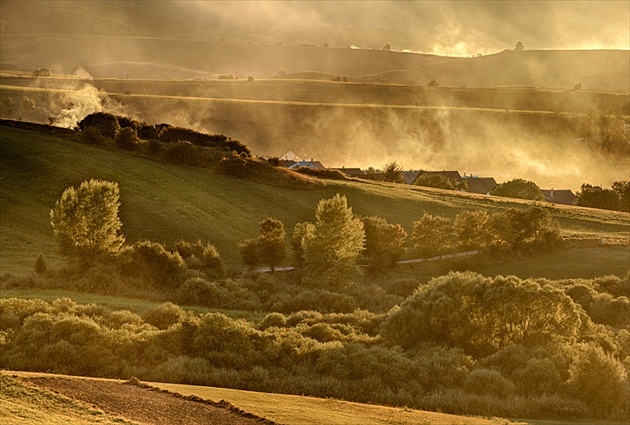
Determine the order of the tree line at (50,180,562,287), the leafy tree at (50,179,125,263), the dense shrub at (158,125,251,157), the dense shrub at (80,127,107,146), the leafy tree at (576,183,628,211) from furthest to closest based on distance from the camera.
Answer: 1. the leafy tree at (576,183,628,211)
2. the dense shrub at (158,125,251,157)
3. the dense shrub at (80,127,107,146)
4. the tree line at (50,180,562,287)
5. the leafy tree at (50,179,125,263)

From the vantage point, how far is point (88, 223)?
6550 centimetres

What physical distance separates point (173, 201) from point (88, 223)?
77.0 ft

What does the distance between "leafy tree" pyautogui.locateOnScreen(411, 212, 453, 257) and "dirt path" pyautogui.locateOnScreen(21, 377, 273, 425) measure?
186 feet

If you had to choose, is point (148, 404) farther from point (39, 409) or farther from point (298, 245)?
point (298, 245)

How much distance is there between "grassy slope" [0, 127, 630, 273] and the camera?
77594 mm

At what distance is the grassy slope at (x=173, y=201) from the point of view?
77.6 metres

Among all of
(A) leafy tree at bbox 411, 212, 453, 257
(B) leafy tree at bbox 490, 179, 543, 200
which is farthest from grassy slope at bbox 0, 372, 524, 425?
(B) leafy tree at bbox 490, 179, 543, 200

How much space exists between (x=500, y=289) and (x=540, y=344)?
3.94m

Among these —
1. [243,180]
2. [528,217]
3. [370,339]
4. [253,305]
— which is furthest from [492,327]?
[243,180]

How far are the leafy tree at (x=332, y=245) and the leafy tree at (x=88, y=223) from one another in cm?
1541

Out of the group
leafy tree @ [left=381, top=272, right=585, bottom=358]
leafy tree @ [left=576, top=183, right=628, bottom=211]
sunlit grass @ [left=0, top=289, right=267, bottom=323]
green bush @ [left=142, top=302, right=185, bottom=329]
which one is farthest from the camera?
leafy tree @ [left=576, top=183, right=628, bottom=211]

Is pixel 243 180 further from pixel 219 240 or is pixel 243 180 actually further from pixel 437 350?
pixel 437 350

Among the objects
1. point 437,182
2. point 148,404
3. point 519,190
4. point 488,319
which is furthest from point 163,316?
point 519,190

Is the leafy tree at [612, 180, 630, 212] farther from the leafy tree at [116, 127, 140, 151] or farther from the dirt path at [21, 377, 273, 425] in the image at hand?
the dirt path at [21, 377, 273, 425]
